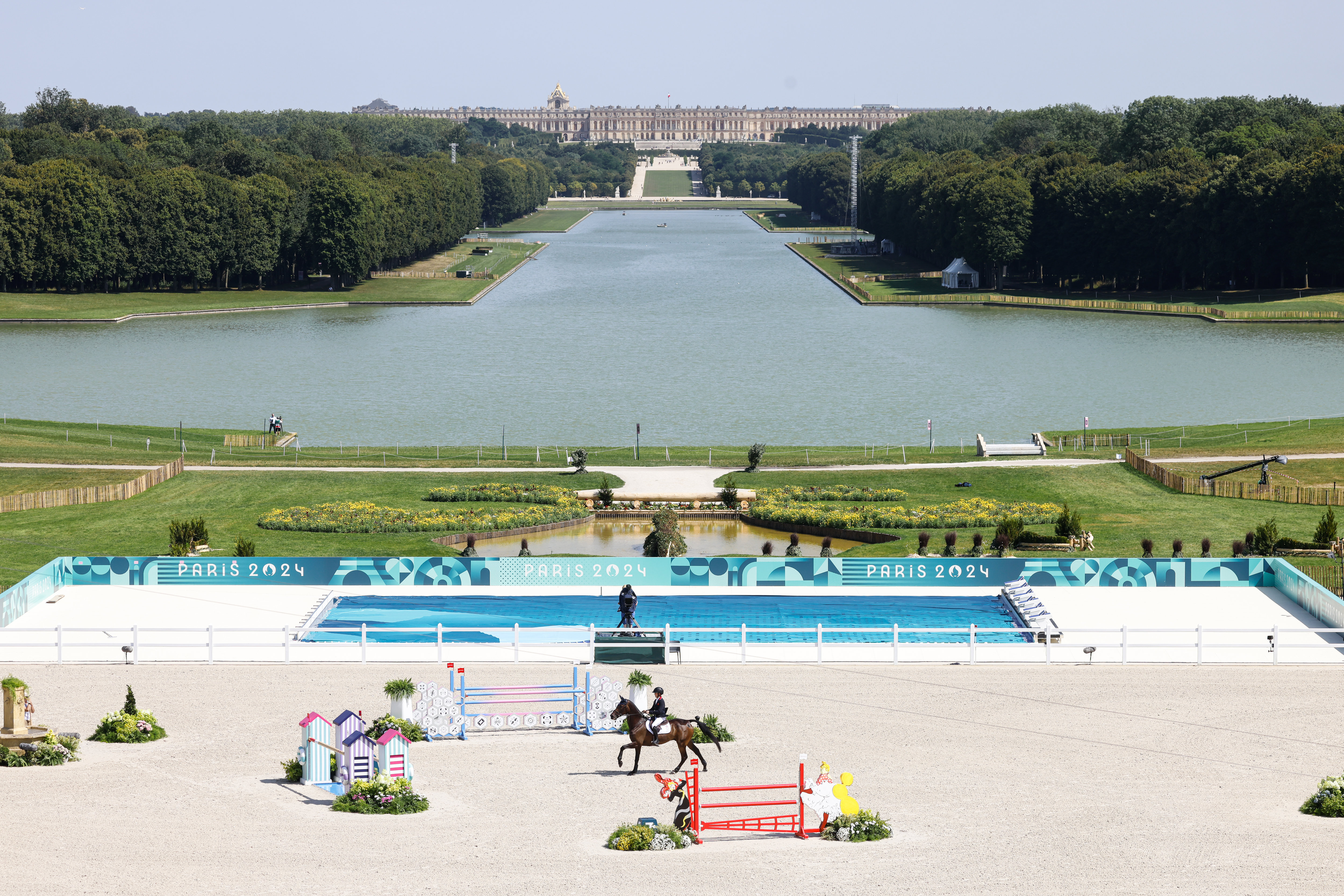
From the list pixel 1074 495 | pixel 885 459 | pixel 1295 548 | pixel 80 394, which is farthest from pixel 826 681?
pixel 80 394

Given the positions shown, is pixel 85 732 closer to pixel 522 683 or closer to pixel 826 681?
pixel 522 683

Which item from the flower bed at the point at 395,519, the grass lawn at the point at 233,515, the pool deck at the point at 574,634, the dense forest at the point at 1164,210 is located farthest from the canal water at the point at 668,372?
the pool deck at the point at 574,634

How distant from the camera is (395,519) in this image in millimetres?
52344

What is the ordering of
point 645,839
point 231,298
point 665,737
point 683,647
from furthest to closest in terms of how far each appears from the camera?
point 231,298 → point 683,647 → point 665,737 → point 645,839

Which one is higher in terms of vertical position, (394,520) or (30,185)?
(30,185)

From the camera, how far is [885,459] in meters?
65.8

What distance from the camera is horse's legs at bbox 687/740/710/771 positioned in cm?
2538

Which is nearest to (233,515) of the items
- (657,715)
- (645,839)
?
(657,715)

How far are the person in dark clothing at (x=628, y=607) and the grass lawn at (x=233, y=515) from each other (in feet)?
42.3

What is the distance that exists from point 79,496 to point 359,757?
3493 cm

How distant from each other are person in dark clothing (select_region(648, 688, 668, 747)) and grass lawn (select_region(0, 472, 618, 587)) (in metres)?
22.0

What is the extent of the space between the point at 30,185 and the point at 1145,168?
100167 mm

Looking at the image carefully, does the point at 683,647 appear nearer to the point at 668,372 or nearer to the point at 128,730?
the point at 128,730

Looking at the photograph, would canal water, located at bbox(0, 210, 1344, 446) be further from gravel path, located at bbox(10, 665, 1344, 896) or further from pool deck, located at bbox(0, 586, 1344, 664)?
gravel path, located at bbox(10, 665, 1344, 896)
